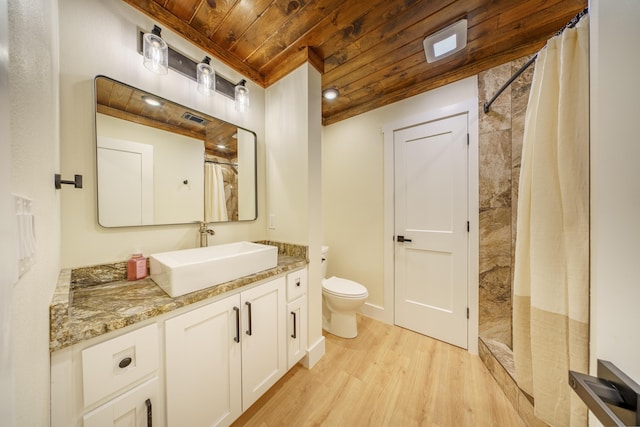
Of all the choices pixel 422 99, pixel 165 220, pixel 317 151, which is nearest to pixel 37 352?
pixel 165 220

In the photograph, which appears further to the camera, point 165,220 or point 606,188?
point 165,220

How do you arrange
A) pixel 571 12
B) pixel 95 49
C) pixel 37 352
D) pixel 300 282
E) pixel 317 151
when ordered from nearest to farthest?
1. pixel 37 352
2. pixel 95 49
3. pixel 571 12
4. pixel 300 282
5. pixel 317 151

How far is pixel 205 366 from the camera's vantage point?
959 millimetres

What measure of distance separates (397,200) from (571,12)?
152cm

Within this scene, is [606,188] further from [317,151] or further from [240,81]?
[240,81]

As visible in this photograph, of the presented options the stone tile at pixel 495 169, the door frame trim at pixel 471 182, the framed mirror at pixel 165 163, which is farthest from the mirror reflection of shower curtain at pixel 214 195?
the stone tile at pixel 495 169

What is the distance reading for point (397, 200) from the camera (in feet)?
6.63

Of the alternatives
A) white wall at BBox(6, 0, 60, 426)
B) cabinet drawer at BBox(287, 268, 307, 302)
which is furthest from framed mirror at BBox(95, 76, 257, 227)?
cabinet drawer at BBox(287, 268, 307, 302)

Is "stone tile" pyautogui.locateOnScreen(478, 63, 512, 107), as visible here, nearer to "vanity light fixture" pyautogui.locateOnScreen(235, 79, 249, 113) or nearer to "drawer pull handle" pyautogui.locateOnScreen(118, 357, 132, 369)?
"vanity light fixture" pyautogui.locateOnScreen(235, 79, 249, 113)

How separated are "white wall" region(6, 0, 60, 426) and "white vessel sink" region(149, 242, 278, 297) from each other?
1.12ft

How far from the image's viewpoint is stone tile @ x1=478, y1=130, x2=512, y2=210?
1.54 metres

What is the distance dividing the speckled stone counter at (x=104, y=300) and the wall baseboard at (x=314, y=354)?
766mm

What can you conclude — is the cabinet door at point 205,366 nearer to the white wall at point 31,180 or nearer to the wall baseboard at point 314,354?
the white wall at point 31,180

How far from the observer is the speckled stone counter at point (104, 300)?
0.62m
